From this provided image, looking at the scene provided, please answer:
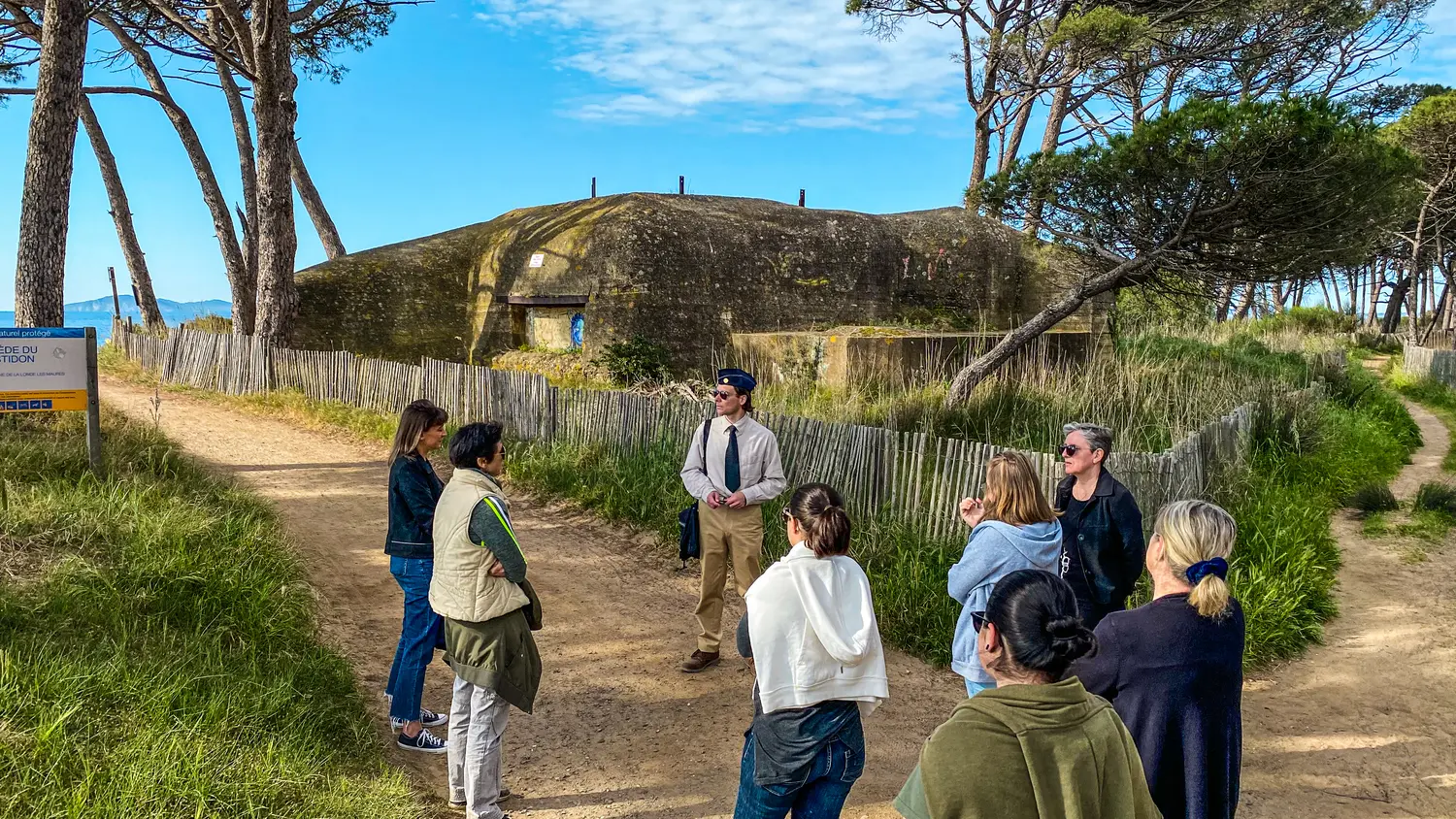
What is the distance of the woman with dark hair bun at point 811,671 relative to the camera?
2867 mm

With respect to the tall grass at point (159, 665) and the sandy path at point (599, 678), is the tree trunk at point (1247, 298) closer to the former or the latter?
the sandy path at point (599, 678)

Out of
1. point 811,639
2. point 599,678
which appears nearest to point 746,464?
point 599,678

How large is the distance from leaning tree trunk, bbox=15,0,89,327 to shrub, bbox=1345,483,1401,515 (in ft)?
43.0

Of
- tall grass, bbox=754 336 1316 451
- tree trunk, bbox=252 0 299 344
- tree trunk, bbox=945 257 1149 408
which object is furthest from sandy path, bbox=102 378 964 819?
tree trunk, bbox=252 0 299 344

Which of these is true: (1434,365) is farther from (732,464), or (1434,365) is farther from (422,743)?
(422,743)

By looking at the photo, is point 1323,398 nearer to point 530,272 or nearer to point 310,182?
point 530,272

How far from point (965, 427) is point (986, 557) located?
7.61 meters

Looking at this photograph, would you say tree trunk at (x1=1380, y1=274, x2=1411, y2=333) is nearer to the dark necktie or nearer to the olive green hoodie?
the dark necktie

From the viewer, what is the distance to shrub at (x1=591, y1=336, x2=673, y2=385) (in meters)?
13.8

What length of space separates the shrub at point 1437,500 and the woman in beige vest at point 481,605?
9819 mm

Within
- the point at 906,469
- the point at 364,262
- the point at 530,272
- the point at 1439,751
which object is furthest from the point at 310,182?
the point at 1439,751

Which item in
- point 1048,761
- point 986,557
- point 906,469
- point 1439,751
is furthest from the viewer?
point 906,469

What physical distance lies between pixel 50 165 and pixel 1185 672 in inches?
399

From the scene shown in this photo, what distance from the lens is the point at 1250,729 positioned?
17.6ft
